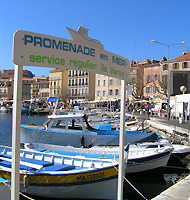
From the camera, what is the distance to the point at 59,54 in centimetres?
334

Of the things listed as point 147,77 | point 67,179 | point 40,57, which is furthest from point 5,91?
point 40,57

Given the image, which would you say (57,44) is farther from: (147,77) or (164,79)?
(147,77)

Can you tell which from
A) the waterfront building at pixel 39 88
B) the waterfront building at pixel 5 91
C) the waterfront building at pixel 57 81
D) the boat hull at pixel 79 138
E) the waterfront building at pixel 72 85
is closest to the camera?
the boat hull at pixel 79 138

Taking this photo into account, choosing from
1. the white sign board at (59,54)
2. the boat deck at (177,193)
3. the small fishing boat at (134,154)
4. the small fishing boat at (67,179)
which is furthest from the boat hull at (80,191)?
the white sign board at (59,54)

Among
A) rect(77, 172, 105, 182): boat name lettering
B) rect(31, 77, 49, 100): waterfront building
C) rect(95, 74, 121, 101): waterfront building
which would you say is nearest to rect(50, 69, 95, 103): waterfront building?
rect(95, 74, 121, 101): waterfront building

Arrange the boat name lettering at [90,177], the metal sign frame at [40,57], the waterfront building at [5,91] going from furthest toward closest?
the waterfront building at [5,91], the boat name lettering at [90,177], the metal sign frame at [40,57]

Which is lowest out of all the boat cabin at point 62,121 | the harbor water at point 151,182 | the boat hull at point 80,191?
the harbor water at point 151,182

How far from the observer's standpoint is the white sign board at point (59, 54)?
3.02 metres

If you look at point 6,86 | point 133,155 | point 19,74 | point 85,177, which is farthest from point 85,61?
point 6,86

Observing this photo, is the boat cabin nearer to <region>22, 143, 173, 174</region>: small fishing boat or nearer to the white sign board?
<region>22, 143, 173, 174</region>: small fishing boat

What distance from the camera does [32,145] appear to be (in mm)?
11844

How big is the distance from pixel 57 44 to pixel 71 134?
11834 mm

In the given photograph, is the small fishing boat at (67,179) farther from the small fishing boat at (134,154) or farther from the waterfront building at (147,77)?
the waterfront building at (147,77)

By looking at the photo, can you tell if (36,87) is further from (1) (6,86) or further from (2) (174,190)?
(2) (174,190)
